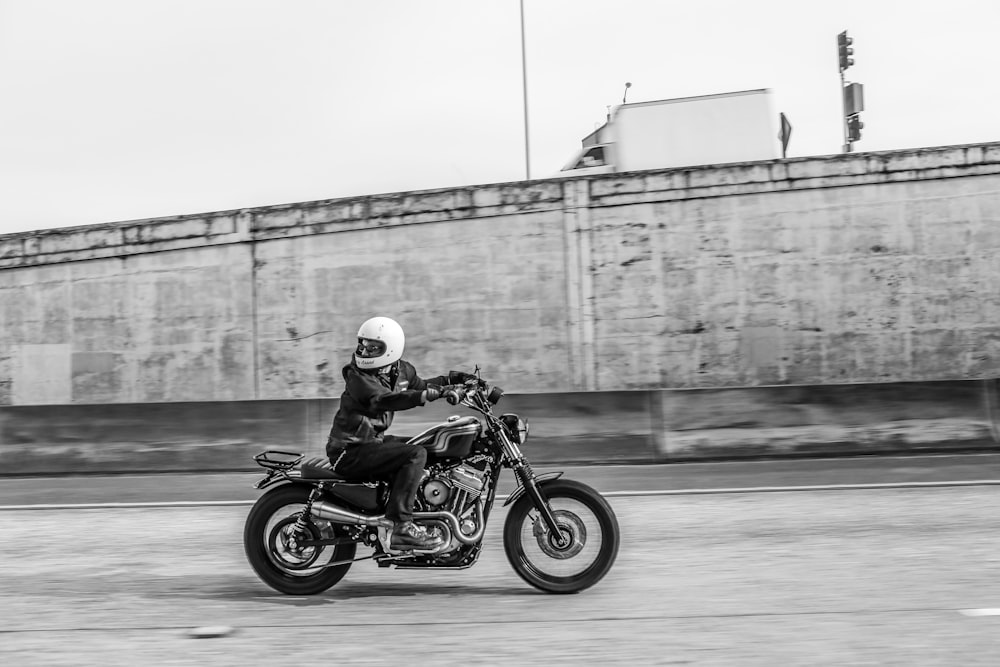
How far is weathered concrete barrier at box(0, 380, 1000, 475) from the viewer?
14.4 m

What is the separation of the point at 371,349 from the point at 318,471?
2.71ft

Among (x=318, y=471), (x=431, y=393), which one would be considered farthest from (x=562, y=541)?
(x=318, y=471)

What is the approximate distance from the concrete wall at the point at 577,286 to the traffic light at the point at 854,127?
236 centimetres

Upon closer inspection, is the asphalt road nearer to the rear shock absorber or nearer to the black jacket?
the rear shock absorber

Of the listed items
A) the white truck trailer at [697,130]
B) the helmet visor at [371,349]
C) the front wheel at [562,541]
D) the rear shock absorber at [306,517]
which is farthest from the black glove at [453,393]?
the white truck trailer at [697,130]

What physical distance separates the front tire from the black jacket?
437 millimetres

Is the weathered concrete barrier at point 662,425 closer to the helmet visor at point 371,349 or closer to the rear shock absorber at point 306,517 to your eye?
the rear shock absorber at point 306,517

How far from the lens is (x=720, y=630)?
532cm

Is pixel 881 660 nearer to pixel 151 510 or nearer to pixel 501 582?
pixel 501 582

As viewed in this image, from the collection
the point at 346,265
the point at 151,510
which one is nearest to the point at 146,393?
the point at 346,265

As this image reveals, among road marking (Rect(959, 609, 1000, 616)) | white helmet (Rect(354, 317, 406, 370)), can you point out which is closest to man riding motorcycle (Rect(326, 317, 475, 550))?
white helmet (Rect(354, 317, 406, 370))


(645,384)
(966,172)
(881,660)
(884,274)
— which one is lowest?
(881,660)

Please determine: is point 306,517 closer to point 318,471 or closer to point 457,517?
point 318,471

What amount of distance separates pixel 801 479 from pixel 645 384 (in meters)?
9.82
